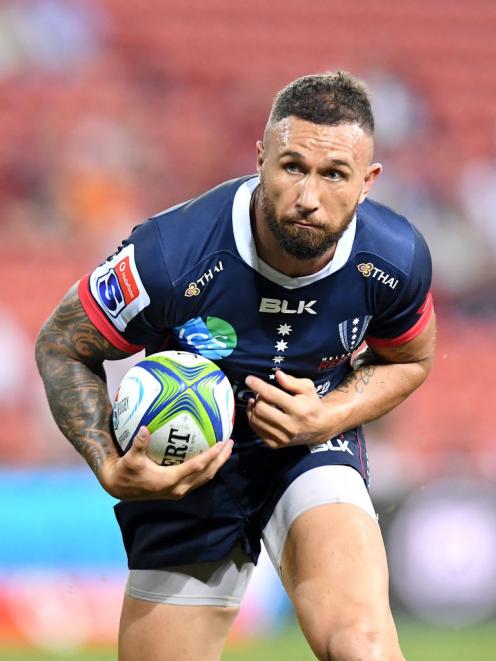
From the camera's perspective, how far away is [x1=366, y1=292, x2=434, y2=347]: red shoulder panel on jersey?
4.23 meters

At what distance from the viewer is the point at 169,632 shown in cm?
425

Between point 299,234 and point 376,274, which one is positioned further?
point 376,274

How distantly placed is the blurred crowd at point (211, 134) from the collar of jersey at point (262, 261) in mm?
6268

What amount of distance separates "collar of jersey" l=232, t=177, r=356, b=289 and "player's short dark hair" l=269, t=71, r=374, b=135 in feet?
1.11

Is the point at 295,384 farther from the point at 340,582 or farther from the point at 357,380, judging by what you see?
the point at 340,582

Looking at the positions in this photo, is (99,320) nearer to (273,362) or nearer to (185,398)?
(185,398)

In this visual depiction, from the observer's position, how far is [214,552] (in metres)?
4.29

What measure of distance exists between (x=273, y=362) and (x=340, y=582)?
810mm

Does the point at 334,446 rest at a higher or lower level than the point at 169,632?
higher

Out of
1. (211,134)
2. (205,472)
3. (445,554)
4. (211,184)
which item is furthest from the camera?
(211,134)

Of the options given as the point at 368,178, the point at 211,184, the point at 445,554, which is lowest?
the point at 445,554

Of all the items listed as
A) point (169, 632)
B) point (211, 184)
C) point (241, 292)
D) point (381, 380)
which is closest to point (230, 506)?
point (169, 632)

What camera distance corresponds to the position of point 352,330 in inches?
160

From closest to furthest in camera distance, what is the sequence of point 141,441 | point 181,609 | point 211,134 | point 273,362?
1. point 141,441
2. point 273,362
3. point 181,609
4. point 211,134
